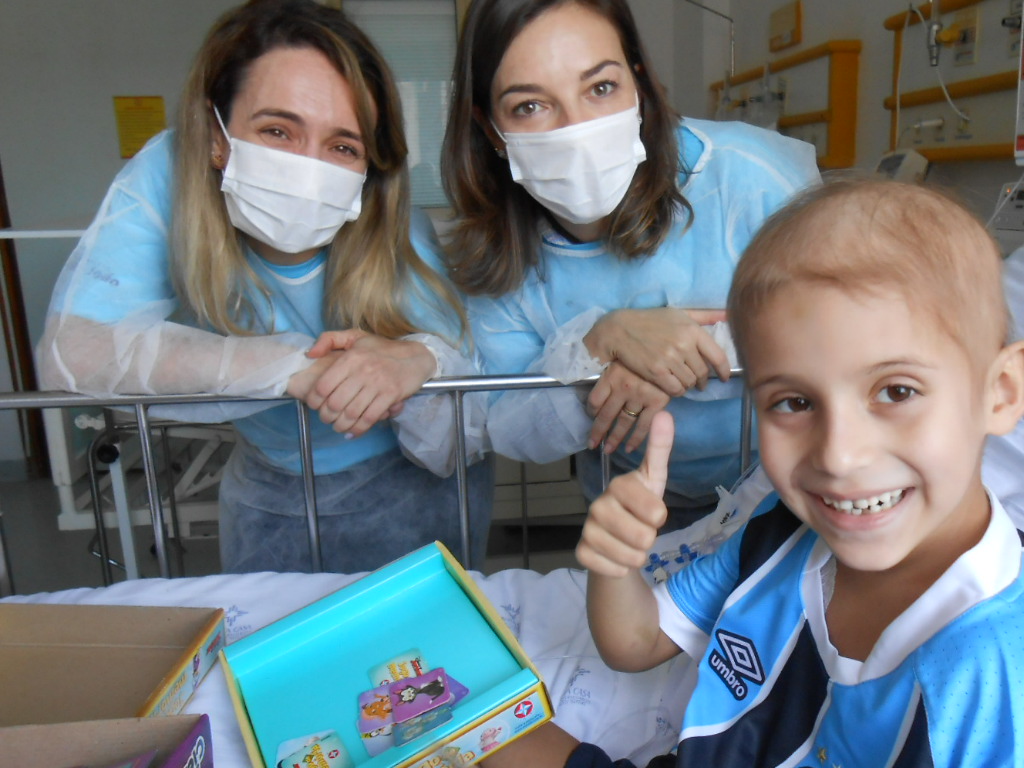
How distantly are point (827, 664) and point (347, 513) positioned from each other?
116cm

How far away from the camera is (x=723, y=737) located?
37.4 inches

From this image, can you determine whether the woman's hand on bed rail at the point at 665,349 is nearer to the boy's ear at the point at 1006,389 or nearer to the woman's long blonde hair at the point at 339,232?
the woman's long blonde hair at the point at 339,232

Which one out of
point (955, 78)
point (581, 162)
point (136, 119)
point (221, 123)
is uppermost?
point (136, 119)

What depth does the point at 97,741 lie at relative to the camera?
3.00 feet

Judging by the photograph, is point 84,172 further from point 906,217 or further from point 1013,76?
point 906,217

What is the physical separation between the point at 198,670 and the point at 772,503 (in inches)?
34.1

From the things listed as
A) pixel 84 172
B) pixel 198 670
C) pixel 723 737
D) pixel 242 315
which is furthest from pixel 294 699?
pixel 84 172

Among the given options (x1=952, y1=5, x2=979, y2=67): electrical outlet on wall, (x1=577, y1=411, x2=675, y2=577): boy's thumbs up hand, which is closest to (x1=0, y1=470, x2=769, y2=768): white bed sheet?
(x1=577, y1=411, x2=675, y2=577): boy's thumbs up hand

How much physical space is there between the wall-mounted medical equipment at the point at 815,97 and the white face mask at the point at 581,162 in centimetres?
175

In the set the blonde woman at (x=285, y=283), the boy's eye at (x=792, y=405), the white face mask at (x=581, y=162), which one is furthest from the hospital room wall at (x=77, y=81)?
the boy's eye at (x=792, y=405)

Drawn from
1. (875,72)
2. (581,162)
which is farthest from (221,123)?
(875,72)

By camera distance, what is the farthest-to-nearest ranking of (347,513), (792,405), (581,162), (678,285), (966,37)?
(966,37) < (347,513) < (678,285) < (581,162) < (792,405)

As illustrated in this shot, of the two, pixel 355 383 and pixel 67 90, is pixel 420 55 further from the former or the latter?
pixel 355 383

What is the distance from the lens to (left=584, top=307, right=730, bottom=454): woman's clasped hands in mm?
1370
